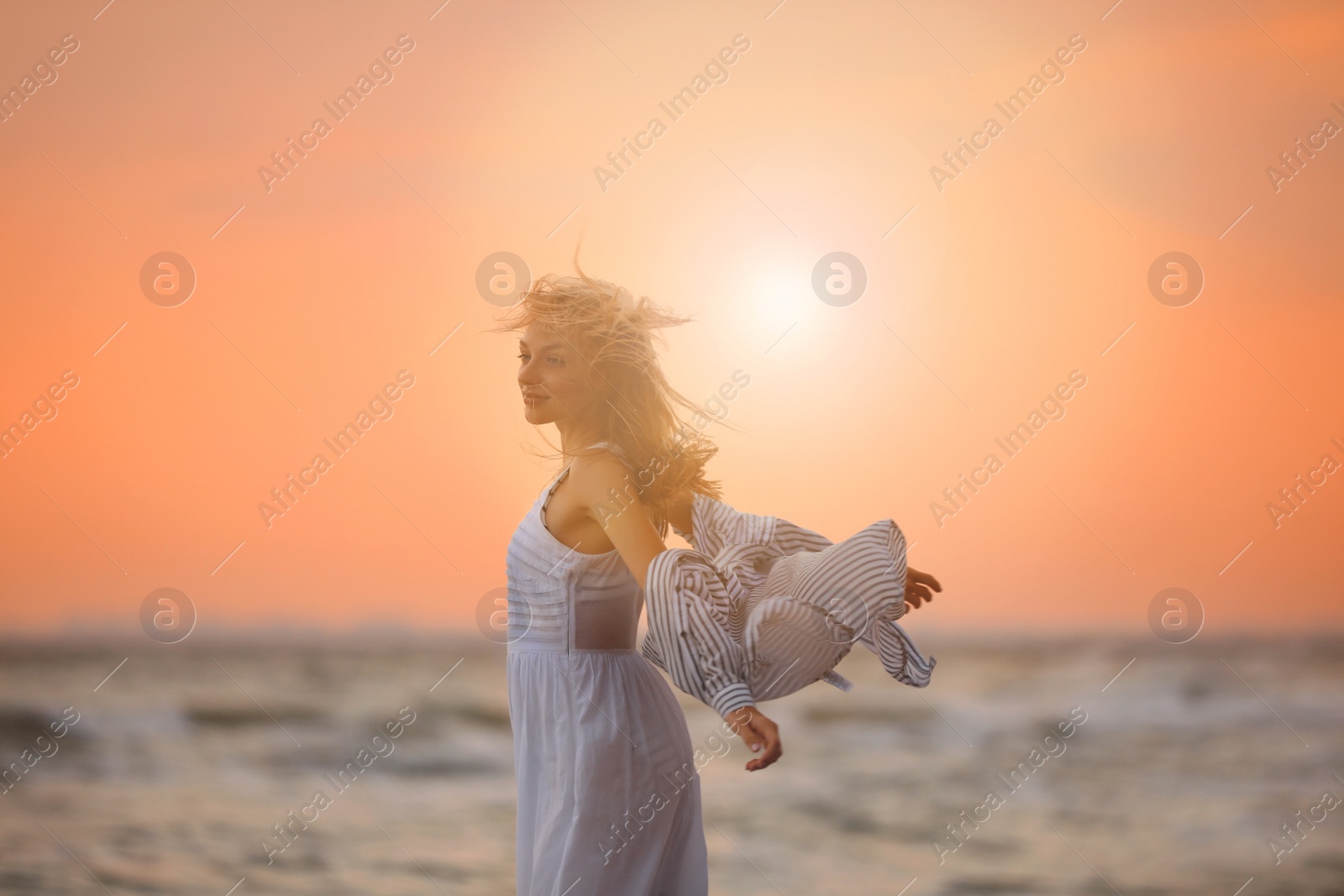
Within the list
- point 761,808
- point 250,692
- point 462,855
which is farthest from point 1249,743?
point 250,692

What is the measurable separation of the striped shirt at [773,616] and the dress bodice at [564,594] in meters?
0.18

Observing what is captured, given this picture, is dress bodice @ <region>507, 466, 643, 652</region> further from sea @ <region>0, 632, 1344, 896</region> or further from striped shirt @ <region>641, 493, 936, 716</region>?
sea @ <region>0, 632, 1344, 896</region>

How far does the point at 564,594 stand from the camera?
207 centimetres

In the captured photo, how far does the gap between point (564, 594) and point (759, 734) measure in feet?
1.74

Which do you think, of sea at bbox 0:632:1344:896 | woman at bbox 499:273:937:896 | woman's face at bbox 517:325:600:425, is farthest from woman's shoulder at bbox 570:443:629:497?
sea at bbox 0:632:1344:896

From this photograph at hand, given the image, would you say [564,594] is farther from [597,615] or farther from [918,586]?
[918,586]

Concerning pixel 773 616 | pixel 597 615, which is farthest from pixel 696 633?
pixel 597 615

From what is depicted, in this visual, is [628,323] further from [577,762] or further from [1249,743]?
[1249,743]

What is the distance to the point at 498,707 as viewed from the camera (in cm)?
→ 945

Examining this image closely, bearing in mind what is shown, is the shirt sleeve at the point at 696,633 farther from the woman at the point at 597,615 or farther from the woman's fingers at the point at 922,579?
the woman's fingers at the point at 922,579

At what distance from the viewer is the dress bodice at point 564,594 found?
2055 millimetres

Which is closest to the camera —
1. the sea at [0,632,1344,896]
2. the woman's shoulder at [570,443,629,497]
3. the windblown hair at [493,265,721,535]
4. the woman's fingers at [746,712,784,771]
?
the woman's fingers at [746,712,784,771]

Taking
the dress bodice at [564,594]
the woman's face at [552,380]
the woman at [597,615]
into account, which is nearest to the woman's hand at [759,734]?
the woman at [597,615]

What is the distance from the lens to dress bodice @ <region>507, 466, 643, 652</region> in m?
2.05
